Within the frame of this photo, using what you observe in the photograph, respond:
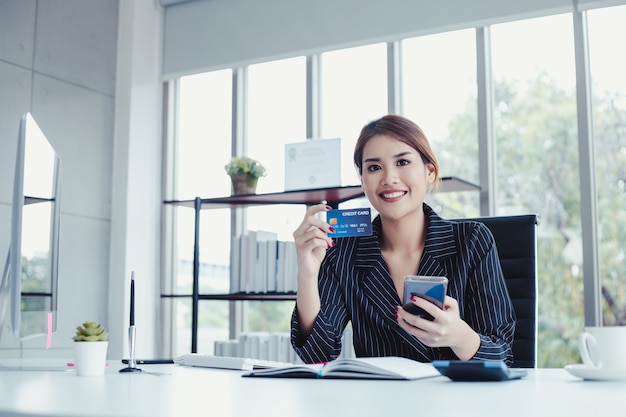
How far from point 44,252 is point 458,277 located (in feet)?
3.21

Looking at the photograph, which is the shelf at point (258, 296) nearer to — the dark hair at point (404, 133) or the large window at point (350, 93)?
the large window at point (350, 93)

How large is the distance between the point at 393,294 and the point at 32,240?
86cm

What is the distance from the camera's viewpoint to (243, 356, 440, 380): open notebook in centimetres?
117

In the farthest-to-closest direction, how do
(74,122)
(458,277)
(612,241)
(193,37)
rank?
1. (193,37)
2. (74,122)
3. (612,241)
4. (458,277)

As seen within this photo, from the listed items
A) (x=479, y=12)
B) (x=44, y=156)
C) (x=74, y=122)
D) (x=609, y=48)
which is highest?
(x=479, y=12)

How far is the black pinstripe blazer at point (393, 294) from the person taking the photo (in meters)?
1.75

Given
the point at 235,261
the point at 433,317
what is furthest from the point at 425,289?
the point at 235,261

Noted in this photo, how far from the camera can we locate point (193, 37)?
4.41m

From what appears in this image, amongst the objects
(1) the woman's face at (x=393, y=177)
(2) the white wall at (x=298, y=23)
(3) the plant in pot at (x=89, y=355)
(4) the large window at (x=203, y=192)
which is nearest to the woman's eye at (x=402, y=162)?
(1) the woman's face at (x=393, y=177)

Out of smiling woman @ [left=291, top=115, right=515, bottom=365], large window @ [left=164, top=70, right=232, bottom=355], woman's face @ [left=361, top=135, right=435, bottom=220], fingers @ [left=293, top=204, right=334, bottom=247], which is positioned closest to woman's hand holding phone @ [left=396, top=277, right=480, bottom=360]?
smiling woman @ [left=291, top=115, right=515, bottom=365]

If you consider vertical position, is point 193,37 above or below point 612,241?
above

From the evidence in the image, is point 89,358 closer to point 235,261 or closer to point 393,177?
point 393,177

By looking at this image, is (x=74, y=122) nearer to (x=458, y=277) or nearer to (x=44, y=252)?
(x=44, y=252)

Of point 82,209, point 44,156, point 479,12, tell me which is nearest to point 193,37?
point 82,209
